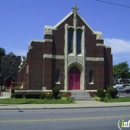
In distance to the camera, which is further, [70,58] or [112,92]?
[70,58]

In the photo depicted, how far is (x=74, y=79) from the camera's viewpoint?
30016 mm

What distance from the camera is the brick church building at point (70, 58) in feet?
93.3

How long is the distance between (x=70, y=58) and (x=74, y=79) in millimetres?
2898

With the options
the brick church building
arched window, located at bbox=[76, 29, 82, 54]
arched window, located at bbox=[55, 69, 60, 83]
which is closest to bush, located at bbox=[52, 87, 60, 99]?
the brick church building

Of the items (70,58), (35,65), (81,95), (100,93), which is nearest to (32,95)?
(35,65)

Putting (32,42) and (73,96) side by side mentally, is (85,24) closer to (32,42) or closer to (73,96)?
(32,42)

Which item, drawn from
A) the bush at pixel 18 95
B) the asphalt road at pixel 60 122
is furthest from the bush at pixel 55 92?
the asphalt road at pixel 60 122

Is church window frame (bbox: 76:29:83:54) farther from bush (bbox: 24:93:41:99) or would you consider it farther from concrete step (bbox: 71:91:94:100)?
bush (bbox: 24:93:41:99)

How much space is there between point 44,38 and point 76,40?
4418 mm

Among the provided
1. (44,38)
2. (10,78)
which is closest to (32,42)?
(44,38)

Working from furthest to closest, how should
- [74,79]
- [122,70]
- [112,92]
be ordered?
[122,70]
[74,79]
[112,92]

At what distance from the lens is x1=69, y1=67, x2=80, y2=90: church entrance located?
29.8 metres

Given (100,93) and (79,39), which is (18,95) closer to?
(100,93)

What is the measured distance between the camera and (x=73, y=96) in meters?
27.9
